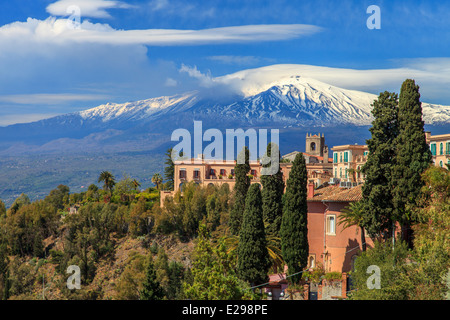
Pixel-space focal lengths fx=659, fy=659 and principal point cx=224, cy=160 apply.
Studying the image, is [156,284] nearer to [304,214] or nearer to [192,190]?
[304,214]

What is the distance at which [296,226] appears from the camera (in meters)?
34.0

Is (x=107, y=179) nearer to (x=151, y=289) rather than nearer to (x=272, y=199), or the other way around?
(x=151, y=289)

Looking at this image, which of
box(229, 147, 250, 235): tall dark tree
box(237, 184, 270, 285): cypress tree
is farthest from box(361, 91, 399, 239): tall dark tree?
box(229, 147, 250, 235): tall dark tree

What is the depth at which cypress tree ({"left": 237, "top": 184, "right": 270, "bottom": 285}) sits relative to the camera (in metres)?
33.8

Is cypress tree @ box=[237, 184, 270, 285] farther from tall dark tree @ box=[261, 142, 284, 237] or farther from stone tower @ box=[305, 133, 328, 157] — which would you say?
stone tower @ box=[305, 133, 328, 157]

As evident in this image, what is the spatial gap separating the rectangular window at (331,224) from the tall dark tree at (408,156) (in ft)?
17.3

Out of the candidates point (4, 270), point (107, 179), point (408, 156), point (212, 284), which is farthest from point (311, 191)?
point (107, 179)

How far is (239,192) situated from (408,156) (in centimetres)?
2028

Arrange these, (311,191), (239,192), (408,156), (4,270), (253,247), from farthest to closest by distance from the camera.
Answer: (4,270) < (239,192) < (311,191) < (253,247) < (408,156)

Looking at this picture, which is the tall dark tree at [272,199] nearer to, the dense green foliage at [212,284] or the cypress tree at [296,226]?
the cypress tree at [296,226]

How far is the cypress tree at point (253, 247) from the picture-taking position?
33.8 m

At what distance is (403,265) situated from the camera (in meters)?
25.8
